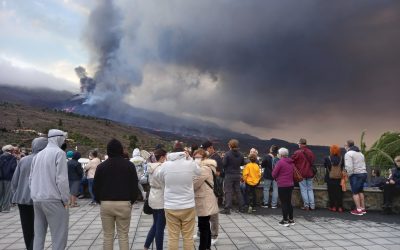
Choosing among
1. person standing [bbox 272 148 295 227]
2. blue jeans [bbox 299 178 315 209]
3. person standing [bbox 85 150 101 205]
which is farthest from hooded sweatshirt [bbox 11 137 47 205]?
blue jeans [bbox 299 178 315 209]

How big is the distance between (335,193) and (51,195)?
26.9 feet

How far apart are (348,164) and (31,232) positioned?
804 cm

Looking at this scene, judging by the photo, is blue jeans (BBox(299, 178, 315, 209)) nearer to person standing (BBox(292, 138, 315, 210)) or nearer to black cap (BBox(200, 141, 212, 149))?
person standing (BBox(292, 138, 315, 210))

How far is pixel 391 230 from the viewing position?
323 inches

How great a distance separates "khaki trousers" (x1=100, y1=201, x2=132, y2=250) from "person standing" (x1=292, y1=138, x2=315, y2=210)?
6403mm

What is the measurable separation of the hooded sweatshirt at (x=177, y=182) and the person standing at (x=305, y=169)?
19.0 feet

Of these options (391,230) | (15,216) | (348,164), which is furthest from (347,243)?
(15,216)

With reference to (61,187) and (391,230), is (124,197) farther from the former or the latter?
(391,230)

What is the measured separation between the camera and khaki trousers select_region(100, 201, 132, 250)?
5.32 m

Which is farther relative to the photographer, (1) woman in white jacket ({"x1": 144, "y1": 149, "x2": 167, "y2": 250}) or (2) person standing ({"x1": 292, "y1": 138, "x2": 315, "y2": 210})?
(2) person standing ({"x1": 292, "y1": 138, "x2": 315, "y2": 210})

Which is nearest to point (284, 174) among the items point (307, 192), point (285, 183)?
point (285, 183)

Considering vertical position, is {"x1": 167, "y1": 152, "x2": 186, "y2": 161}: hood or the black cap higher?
the black cap

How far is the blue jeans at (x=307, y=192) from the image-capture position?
10602 mm

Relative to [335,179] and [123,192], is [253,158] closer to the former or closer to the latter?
[335,179]
